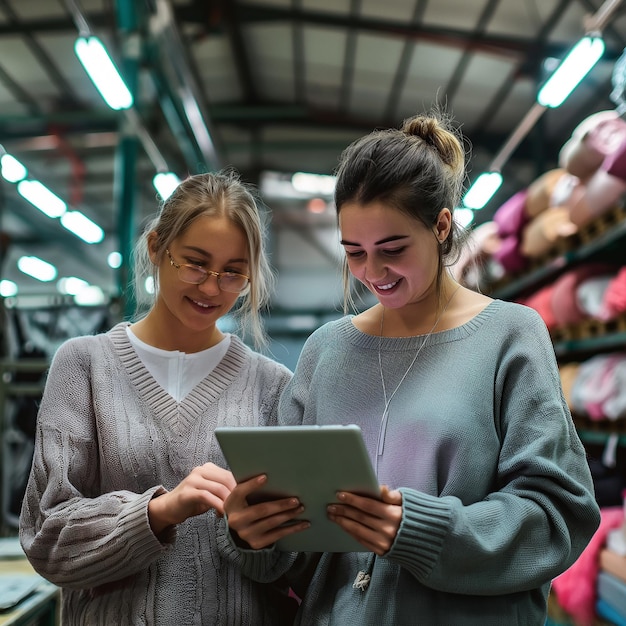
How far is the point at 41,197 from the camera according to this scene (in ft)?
19.2

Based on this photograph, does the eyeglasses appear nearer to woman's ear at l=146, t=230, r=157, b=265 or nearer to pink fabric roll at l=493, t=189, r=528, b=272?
woman's ear at l=146, t=230, r=157, b=265

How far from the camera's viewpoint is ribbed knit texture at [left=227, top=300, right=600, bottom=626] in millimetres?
1170

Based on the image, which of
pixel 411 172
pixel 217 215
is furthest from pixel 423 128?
pixel 217 215

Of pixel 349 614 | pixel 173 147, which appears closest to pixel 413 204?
pixel 349 614

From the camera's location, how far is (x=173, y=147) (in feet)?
39.2

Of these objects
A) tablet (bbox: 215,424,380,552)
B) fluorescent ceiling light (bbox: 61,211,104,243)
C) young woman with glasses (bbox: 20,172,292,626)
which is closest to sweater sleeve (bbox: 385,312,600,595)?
tablet (bbox: 215,424,380,552)

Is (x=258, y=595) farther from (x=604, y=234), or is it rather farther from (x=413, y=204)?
(x=604, y=234)

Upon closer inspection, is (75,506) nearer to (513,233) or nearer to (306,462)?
(306,462)

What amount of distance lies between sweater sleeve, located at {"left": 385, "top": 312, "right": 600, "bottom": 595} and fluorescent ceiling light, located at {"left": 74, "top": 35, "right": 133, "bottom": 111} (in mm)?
3395

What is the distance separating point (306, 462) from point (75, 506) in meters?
0.58

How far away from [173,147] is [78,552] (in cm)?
1129

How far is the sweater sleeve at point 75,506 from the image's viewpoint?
4.44 ft

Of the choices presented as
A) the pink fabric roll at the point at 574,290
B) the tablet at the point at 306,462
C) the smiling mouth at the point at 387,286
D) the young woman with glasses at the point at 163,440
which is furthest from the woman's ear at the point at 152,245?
the pink fabric roll at the point at 574,290

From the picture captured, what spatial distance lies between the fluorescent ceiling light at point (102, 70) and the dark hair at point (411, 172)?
2895 mm
